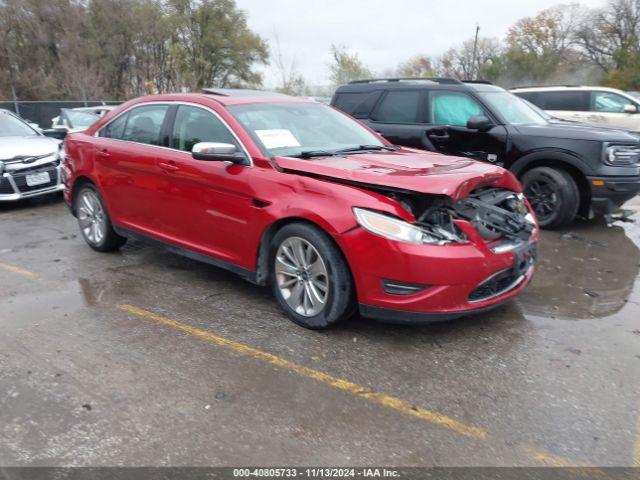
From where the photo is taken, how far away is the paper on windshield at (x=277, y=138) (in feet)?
13.7

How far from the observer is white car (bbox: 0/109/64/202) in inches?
309

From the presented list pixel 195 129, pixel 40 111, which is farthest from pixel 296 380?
pixel 40 111

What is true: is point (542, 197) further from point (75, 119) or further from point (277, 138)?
point (75, 119)

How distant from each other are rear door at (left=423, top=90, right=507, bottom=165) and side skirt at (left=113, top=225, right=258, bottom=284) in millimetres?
4025

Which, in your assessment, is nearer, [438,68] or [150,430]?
[150,430]

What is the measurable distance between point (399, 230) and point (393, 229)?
Answer: 0.13 ft

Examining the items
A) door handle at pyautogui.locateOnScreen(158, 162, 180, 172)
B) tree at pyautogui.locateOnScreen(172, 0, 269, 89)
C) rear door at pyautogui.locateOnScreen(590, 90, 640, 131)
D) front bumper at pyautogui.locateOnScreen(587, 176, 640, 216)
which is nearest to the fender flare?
front bumper at pyautogui.locateOnScreen(587, 176, 640, 216)

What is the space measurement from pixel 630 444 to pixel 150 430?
238 centimetres

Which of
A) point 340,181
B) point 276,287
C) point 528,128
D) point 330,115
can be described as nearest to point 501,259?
point 340,181

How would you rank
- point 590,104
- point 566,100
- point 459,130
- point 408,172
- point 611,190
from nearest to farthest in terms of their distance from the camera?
point 408,172 < point 611,190 < point 459,130 < point 590,104 < point 566,100

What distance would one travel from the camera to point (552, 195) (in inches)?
258

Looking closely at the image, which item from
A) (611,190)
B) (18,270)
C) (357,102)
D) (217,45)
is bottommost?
(18,270)

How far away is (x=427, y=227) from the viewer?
347 cm

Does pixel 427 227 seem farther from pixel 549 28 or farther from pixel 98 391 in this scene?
pixel 549 28
